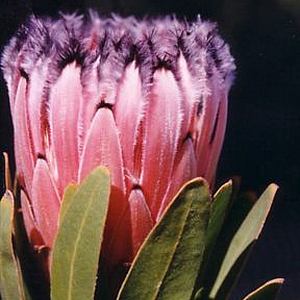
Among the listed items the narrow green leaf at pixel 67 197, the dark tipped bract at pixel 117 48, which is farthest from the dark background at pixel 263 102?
the narrow green leaf at pixel 67 197

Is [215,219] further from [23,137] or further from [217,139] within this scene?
[23,137]

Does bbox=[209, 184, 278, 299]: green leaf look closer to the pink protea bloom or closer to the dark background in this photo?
the pink protea bloom

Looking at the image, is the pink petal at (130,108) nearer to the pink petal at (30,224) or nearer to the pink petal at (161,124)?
the pink petal at (161,124)

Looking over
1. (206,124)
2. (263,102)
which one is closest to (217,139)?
(206,124)

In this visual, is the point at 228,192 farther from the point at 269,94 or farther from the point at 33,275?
the point at 269,94

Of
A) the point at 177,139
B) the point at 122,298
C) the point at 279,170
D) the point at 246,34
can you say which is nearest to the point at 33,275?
the point at 122,298

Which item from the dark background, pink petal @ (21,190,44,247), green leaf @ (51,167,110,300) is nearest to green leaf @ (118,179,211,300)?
green leaf @ (51,167,110,300)

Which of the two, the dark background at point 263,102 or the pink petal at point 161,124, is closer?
the pink petal at point 161,124
